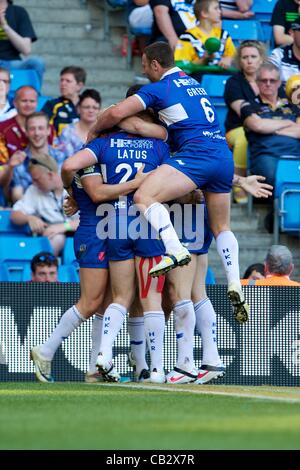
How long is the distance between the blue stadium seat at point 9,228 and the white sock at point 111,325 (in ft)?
13.4

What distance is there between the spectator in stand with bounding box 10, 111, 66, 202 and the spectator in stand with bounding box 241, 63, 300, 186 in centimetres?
215

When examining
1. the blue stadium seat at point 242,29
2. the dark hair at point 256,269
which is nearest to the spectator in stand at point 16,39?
the blue stadium seat at point 242,29

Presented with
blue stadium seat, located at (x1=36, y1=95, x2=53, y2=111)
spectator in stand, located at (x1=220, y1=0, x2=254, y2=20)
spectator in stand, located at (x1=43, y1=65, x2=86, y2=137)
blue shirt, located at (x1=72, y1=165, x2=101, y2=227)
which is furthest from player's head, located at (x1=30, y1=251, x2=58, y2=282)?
spectator in stand, located at (x1=220, y1=0, x2=254, y2=20)

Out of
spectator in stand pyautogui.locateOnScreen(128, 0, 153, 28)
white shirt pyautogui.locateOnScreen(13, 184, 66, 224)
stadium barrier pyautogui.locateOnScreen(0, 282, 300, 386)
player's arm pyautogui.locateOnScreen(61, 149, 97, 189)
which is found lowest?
stadium barrier pyautogui.locateOnScreen(0, 282, 300, 386)

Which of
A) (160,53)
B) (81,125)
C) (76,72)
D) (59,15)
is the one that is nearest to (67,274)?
(81,125)

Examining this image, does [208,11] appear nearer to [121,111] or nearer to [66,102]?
[66,102]

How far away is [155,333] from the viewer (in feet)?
30.6

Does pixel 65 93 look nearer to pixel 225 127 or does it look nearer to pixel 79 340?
pixel 225 127

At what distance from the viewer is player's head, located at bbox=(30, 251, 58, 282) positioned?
12.1 m

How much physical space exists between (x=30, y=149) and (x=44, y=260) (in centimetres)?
204

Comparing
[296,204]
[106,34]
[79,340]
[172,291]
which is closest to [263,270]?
[296,204]

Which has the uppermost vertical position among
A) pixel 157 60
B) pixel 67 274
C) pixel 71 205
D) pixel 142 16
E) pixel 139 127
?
pixel 142 16

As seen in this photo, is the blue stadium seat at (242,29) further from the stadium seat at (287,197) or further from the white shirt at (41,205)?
the white shirt at (41,205)

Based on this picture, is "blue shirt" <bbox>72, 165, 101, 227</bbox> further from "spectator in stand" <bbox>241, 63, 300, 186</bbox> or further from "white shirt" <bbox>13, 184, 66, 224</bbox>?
"spectator in stand" <bbox>241, 63, 300, 186</bbox>
